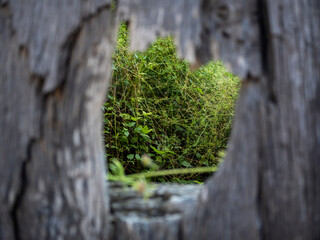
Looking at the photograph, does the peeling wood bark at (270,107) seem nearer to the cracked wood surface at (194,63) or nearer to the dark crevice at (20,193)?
the cracked wood surface at (194,63)

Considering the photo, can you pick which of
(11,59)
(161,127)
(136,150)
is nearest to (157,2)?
(11,59)

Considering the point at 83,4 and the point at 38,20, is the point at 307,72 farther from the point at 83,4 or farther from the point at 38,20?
the point at 38,20

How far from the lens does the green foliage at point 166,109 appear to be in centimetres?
280

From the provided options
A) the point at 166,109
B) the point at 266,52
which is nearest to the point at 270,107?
the point at 266,52

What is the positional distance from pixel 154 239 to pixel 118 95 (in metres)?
2.27

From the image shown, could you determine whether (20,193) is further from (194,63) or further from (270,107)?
(270,107)

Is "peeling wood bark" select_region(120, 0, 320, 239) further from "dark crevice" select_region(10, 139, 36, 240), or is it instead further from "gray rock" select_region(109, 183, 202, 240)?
"dark crevice" select_region(10, 139, 36, 240)

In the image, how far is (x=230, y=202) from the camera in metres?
0.85

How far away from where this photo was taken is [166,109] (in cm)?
312

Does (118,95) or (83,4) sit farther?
(118,95)

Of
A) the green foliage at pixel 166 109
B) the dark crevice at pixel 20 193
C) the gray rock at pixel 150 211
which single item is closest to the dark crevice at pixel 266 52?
the gray rock at pixel 150 211

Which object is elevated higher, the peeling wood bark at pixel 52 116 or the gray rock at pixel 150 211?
the peeling wood bark at pixel 52 116

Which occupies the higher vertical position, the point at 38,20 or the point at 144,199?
the point at 38,20

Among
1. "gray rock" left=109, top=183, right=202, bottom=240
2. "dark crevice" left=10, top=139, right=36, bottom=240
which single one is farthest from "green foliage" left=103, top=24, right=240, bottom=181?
"dark crevice" left=10, top=139, right=36, bottom=240
